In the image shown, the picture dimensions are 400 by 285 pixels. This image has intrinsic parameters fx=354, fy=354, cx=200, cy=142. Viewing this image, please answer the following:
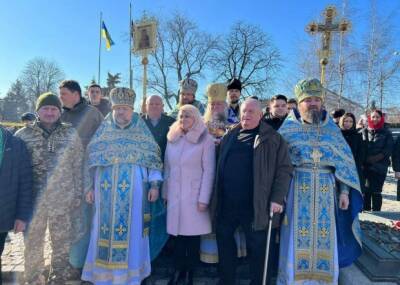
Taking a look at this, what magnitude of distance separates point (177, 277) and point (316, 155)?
6.38 feet

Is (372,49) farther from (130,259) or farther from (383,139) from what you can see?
(130,259)

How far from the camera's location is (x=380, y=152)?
249 inches

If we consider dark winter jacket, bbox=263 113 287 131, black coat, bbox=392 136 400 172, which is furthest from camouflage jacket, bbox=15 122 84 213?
black coat, bbox=392 136 400 172

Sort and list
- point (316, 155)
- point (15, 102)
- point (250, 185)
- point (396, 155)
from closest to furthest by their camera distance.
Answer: point (250, 185), point (316, 155), point (396, 155), point (15, 102)

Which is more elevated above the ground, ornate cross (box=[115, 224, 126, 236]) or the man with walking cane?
the man with walking cane

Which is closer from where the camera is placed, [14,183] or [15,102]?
[14,183]

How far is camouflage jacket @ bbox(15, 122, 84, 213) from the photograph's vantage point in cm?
342

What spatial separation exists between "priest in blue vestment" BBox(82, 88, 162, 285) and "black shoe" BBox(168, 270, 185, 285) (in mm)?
270

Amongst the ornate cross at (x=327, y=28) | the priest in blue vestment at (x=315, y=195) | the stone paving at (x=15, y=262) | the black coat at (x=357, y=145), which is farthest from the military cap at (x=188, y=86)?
the ornate cross at (x=327, y=28)

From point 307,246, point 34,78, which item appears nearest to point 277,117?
point 307,246

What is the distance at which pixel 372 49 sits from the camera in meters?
18.0

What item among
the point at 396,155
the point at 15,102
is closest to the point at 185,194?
the point at 396,155

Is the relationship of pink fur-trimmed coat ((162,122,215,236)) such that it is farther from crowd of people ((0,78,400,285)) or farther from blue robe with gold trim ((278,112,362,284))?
blue robe with gold trim ((278,112,362,284))

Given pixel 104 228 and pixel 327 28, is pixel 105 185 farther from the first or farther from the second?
pixel 327 28
